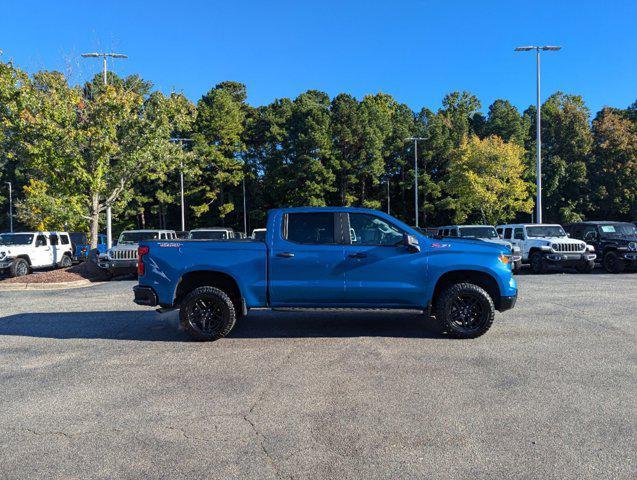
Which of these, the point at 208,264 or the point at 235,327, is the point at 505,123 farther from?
the point at 208,264

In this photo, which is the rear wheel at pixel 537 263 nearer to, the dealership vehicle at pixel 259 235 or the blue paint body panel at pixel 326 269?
the dealership vehicle at pixel 259 235

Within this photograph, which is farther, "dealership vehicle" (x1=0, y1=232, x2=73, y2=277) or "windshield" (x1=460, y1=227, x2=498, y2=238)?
"windshield" (x1=460, y1=227, x2=498, y2=238)

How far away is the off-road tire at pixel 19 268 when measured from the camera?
18000 mm

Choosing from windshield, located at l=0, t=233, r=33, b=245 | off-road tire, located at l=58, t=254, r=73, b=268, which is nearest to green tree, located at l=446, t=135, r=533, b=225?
off-road tire, located at l=58, t=254, r=73, b=268

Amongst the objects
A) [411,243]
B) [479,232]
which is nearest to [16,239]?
[411,243]

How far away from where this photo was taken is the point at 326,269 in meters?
7.09

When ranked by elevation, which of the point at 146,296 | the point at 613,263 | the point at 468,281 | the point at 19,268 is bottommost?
the point at 613,263

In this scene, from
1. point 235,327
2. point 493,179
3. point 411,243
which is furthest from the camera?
point 493,179

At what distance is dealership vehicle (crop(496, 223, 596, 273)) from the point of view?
16.8 metres

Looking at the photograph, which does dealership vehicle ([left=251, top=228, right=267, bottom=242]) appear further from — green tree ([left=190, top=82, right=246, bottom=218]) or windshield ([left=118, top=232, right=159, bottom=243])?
green tree ([left=190, top=82, right=246, bottom=218])

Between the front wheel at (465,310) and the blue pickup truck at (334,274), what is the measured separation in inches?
0.6

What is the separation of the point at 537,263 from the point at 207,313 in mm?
14176

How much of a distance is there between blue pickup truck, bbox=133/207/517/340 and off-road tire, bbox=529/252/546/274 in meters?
11.3

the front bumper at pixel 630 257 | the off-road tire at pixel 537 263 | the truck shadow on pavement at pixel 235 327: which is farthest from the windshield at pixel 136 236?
the front bumper at pixel 630 257
